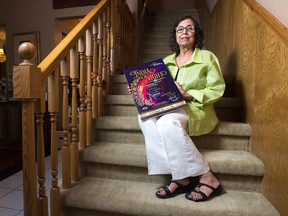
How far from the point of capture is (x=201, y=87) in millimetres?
1387

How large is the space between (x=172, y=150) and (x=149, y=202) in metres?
0.27

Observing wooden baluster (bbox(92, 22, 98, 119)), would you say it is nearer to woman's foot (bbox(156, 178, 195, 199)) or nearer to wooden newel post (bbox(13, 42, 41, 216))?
wooden newel post (bbox(13, 42, 41, 216))

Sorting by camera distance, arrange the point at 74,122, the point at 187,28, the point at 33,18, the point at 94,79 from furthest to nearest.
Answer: the point at 33,18 < the point at 94,79 < the point at 187,28 < the point at 74,122

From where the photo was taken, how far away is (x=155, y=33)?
13.9ft

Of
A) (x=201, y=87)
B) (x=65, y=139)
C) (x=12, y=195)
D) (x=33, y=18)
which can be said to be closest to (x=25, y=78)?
(x=65, y=139)

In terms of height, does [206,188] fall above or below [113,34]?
below

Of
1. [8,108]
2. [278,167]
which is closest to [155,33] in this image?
[8,108]

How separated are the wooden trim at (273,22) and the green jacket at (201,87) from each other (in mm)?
346

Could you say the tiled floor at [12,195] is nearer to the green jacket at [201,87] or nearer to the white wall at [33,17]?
the green jacket at [201,87]

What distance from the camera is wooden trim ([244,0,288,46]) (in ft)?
3.33

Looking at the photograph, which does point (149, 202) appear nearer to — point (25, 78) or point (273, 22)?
point (25, 78)

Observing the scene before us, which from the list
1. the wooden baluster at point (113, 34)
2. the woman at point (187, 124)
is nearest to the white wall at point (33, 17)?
the wooden baluster at point (113, 34)

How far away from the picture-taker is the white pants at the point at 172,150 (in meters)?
1.15

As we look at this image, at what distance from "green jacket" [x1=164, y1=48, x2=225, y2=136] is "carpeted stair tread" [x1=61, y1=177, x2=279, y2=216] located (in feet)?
1.28
